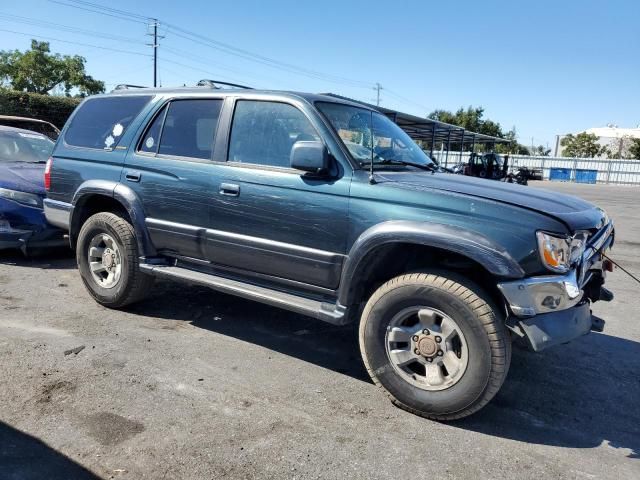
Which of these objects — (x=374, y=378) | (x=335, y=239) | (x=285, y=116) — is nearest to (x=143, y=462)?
(x=374, y=378)

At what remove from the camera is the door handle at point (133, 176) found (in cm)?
451

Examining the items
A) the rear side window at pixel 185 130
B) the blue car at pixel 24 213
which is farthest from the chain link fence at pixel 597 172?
the rear side window at pixel 185 130

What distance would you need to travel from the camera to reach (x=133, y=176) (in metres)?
4.54

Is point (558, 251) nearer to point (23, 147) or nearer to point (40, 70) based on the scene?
point (23, 147)

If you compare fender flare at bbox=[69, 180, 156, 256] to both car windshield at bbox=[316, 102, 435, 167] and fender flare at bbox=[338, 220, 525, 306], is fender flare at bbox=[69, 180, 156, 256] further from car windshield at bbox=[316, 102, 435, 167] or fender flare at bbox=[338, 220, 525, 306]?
fender flare at bbox=[338, 220, 525, 306]

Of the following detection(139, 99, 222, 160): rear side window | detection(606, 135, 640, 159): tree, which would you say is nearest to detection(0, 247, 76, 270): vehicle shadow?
detection(139, 99, 222, 160): rear side window

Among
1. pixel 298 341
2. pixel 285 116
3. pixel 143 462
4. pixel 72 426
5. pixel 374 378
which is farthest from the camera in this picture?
pixel 298 341

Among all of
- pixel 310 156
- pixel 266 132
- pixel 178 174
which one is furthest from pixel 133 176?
pixel 310 156

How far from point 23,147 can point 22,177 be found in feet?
4.28

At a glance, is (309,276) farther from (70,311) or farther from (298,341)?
(70,311)

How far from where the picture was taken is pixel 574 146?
74.2 metres

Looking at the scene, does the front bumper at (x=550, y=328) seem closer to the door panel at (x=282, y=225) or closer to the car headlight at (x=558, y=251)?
the car headlight at (x=558, y=251)

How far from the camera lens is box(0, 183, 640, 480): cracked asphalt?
269cm

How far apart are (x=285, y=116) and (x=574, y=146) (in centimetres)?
8014
